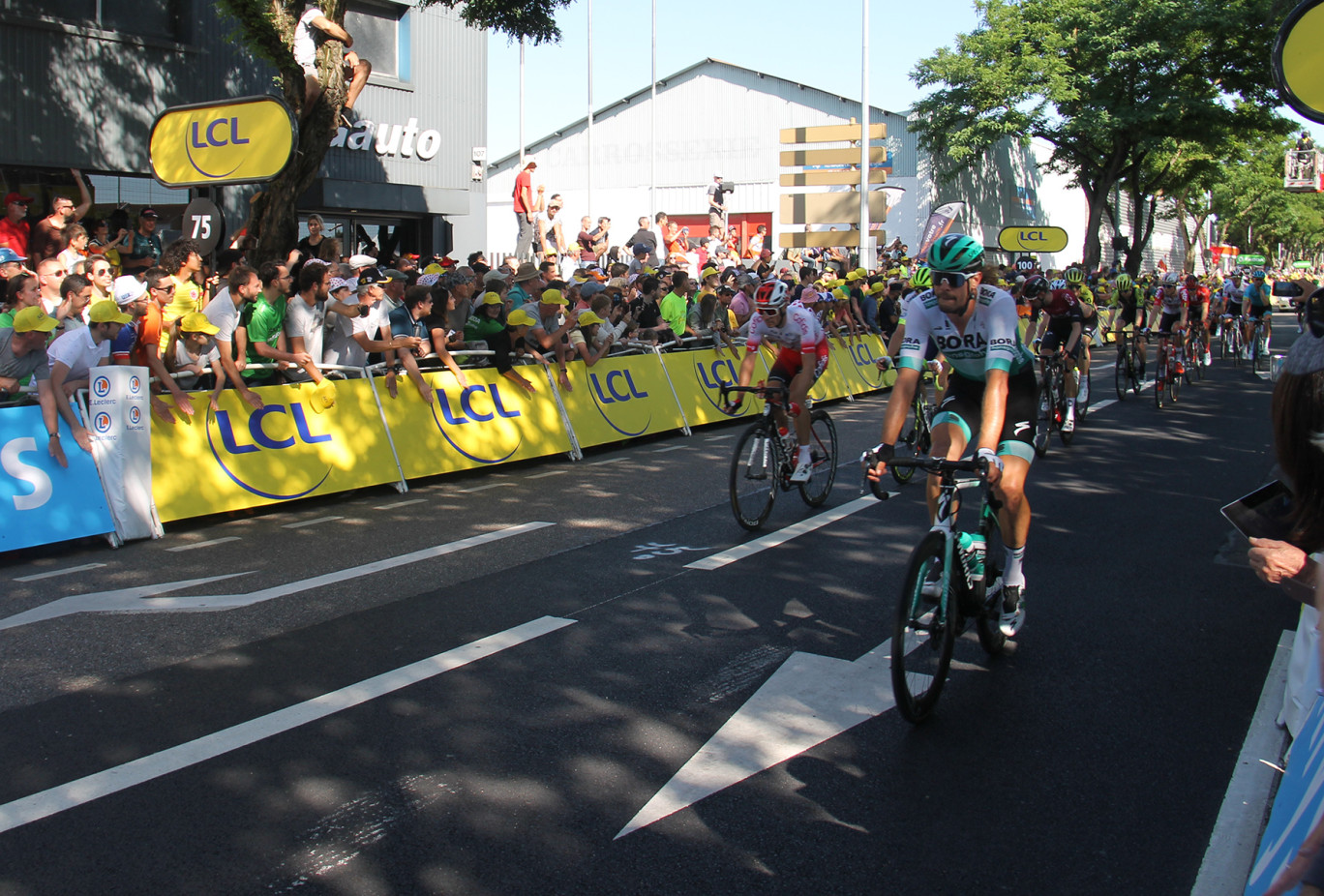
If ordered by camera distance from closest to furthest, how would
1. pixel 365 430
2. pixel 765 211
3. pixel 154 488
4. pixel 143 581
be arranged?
pixel 143 581, pixel 154 488, pixel 365 430, pixel 765 211

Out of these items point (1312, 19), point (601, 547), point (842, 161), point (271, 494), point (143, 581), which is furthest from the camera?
point (842, 161)

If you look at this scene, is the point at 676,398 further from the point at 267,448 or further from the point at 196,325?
the point at 196,325

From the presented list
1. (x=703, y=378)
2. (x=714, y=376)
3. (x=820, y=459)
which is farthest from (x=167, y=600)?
(x=714, y=376)

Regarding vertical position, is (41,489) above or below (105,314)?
below

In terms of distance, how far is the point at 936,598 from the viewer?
15.7ft

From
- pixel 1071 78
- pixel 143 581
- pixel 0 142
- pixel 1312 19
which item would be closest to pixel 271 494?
pixel 143 581

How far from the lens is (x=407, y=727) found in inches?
183

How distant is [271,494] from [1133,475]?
8127mm

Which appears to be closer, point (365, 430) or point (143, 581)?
point (143, 581)

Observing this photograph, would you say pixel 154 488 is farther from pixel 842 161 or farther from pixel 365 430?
pixel 842 161

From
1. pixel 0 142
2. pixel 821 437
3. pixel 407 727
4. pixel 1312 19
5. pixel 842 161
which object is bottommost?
pixel 407 727

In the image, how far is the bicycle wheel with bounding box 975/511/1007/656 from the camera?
17.7 feet

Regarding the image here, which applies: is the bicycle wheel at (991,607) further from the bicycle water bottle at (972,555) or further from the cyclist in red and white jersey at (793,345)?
the cyclist in red and white jersey at (793,345)

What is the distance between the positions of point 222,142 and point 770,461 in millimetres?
6047
